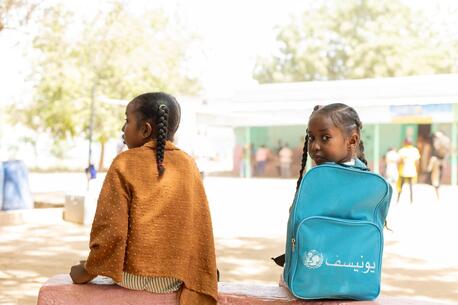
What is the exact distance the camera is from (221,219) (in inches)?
441

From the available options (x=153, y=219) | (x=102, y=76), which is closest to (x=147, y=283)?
(x=153, y=219)

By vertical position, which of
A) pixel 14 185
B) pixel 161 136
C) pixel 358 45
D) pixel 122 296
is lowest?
pixel 14 185

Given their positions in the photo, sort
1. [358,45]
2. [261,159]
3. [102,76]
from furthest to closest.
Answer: [358,45] < [102,76] < [261,159]

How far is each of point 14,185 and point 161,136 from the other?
329 inches

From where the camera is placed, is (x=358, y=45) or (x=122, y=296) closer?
(x=122, y=296)

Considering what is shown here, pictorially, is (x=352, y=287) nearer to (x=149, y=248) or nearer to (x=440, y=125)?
(x=149, y=248)

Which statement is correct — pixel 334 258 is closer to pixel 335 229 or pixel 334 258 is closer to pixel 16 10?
pixel 335 229

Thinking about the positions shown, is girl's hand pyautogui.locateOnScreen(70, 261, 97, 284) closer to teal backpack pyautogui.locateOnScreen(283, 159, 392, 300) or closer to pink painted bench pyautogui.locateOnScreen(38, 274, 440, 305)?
pink painted bench pyautogui.locateOnScreen(38, 274, 440, 305)

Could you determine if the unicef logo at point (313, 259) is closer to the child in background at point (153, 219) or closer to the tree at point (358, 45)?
the child in background at point (153, 219)

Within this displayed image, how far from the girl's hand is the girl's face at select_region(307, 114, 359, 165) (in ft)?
2.79

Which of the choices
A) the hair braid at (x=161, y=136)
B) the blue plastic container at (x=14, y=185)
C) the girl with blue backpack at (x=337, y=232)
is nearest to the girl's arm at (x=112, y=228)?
the hair braid at (x=161, y=136)

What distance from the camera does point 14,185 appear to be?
10.1m

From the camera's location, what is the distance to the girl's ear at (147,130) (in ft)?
7.71

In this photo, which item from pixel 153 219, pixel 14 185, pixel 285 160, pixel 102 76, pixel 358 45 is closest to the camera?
pixel 153 219
